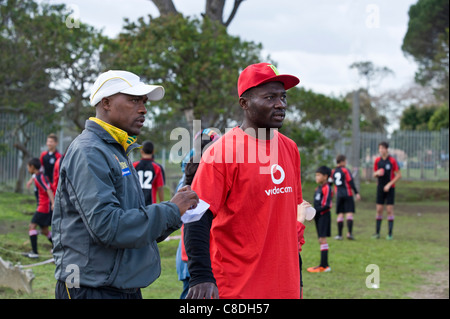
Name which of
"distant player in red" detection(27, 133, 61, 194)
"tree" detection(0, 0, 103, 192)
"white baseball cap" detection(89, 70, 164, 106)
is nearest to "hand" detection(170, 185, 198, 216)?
"white baseball cap" detection(89, 70, 164, 106)

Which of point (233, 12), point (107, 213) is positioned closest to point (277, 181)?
point (107, 213)

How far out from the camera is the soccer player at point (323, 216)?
951 cm

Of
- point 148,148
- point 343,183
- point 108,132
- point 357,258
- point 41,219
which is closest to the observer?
point 108,132

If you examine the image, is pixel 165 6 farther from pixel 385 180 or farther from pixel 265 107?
pixel 265 107

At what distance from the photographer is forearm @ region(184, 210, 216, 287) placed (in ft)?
10.1

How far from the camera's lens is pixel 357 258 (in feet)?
35.6

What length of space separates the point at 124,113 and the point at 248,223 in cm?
96

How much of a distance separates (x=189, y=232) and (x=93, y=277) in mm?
668

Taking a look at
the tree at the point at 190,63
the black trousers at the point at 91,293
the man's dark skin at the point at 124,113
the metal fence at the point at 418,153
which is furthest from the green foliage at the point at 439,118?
the black trousers at the point at 91,293

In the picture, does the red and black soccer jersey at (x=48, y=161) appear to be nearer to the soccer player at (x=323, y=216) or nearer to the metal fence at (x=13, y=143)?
the soccer player at (x=323, y=216)

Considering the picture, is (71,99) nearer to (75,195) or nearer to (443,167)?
(75,195)

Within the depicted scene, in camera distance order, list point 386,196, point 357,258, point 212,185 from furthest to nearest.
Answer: point 386,196 < point 357,258 < point 212,185

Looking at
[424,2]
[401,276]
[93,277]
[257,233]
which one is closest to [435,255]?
[401,276]
